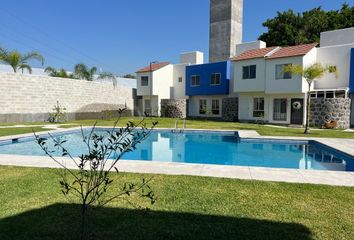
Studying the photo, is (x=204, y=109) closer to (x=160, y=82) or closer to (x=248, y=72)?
(x=160, y=82)

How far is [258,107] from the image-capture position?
26.8 m

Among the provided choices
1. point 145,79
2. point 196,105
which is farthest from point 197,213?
point 145,79

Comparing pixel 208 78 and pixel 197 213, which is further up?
pixel 208 78

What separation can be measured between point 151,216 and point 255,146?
35.6ft

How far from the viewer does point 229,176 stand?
7086mm

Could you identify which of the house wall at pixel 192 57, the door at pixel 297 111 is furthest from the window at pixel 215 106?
the door at pixel 297 111

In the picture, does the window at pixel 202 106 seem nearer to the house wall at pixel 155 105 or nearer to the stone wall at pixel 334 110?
the house wall at pixel 155 105

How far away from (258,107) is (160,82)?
12.9 m

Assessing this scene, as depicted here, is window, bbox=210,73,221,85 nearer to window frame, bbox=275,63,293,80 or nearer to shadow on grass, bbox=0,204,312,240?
window frame, bbox=275,63,293,80

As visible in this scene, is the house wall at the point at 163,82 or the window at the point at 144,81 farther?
the window at the point at 144,81

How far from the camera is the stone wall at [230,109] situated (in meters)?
28.9

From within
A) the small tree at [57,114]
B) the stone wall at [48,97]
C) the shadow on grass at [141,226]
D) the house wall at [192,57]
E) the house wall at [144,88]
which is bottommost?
the shadow on grass at [141,226]

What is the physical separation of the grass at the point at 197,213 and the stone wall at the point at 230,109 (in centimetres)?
2294

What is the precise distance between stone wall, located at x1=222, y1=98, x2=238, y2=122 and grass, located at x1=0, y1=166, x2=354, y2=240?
22.9 meters
